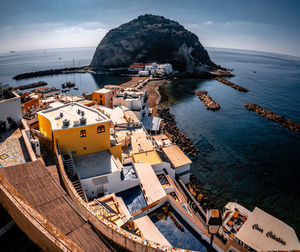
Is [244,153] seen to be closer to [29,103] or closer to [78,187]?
[78,187]

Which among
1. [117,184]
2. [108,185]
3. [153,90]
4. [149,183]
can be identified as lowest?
[149,183]

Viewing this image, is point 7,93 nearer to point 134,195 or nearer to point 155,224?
point 134,195

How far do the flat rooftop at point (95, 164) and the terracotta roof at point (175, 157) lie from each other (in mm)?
8739

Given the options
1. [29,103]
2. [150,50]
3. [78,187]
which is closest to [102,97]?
[29,103]

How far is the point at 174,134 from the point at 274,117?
29.9m

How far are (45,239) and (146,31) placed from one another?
14374 centimetres

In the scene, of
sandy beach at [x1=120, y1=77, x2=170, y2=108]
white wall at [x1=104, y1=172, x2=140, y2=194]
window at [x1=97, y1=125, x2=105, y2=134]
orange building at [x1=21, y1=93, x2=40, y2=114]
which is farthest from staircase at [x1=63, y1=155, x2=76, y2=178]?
sandy beach at [x1=120, y1=77, x2=170, y2=108]

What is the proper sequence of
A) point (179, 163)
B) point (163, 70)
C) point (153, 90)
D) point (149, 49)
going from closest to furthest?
point (179, 163), point (153, 90), point (163, 70), point (149, 49)

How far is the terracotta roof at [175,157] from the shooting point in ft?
72.6

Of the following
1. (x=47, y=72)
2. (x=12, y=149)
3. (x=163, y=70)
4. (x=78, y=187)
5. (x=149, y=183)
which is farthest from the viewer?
(x=47, y=72)

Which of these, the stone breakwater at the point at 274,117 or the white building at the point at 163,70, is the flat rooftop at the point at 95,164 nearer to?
the stone breakwater at the point at 274,117

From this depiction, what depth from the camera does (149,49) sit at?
126 m

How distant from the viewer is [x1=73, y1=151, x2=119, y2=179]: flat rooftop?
14.5 m

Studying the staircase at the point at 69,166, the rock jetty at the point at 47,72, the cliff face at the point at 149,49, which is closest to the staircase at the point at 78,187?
the staircase at the point at 69,166
